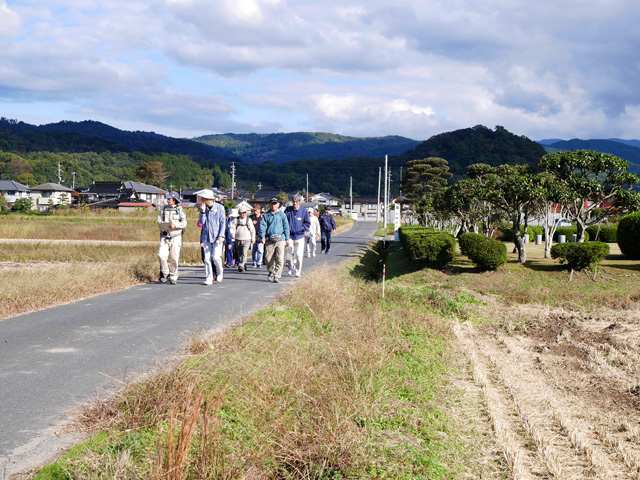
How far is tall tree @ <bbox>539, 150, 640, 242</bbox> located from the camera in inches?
687

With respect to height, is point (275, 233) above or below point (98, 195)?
above

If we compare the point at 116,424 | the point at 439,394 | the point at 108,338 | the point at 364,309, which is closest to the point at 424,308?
the point at 364,309

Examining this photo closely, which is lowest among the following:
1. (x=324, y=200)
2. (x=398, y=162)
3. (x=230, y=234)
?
(x=324, y=200)

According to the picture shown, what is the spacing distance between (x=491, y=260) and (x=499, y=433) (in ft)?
38.5

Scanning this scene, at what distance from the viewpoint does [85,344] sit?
256 inches

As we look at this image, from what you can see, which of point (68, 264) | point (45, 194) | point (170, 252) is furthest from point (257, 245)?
point (45, 194)

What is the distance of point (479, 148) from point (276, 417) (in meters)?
108

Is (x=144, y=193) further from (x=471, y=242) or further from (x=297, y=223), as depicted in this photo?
(x=297, y=223)

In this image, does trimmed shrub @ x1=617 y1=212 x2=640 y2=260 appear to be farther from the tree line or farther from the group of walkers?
the group of walkers

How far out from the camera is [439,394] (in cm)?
555

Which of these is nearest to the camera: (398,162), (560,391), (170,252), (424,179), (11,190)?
(560,391)

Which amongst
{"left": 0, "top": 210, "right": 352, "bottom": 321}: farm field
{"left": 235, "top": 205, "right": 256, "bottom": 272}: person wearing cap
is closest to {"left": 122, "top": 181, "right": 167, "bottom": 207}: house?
{"left": 0, "top": 210, "right": 352, "bottom": 321}: farm field

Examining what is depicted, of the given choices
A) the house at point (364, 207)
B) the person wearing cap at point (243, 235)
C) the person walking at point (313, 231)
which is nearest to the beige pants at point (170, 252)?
the person wearing cap at point (243, 235)

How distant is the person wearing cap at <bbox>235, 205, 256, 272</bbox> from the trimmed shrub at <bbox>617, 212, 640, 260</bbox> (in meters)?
13.0
